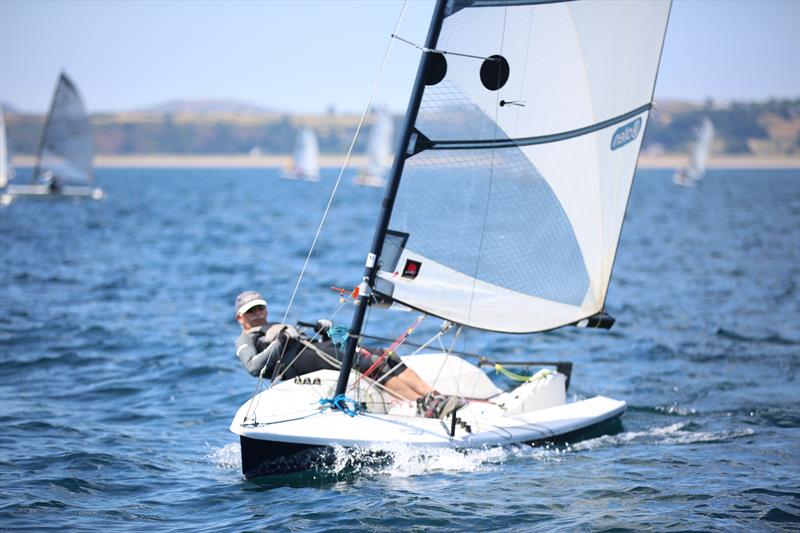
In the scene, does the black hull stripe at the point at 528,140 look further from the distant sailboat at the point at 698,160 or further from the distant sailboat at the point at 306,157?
the distant sailboat at the point at 698,160

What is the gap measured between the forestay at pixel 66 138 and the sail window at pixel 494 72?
35.4 m

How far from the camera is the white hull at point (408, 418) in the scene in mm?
7457

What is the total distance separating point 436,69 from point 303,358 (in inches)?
113

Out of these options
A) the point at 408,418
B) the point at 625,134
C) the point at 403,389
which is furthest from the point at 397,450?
the point at 625,134

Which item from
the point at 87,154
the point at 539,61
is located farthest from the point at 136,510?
the point at 87,154

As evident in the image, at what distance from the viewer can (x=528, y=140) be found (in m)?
8.26

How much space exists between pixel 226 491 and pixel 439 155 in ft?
10.9

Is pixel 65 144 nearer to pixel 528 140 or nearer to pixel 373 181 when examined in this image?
pixel 373 181

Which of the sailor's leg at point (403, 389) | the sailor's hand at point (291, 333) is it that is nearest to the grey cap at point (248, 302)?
the sailor's hand at point (291, 333)

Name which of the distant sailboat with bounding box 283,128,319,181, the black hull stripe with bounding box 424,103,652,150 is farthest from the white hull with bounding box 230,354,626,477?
the distant sailboat with bounding box 283,128,319,181

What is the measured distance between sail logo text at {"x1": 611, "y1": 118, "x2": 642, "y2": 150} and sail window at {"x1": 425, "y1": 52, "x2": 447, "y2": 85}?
77.0 inches

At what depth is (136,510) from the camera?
701 centimetres

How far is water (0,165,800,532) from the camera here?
6.86 meters

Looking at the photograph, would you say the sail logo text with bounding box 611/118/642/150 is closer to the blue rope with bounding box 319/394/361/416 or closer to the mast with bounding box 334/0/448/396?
the mast with bounding box 334/0/448/396
